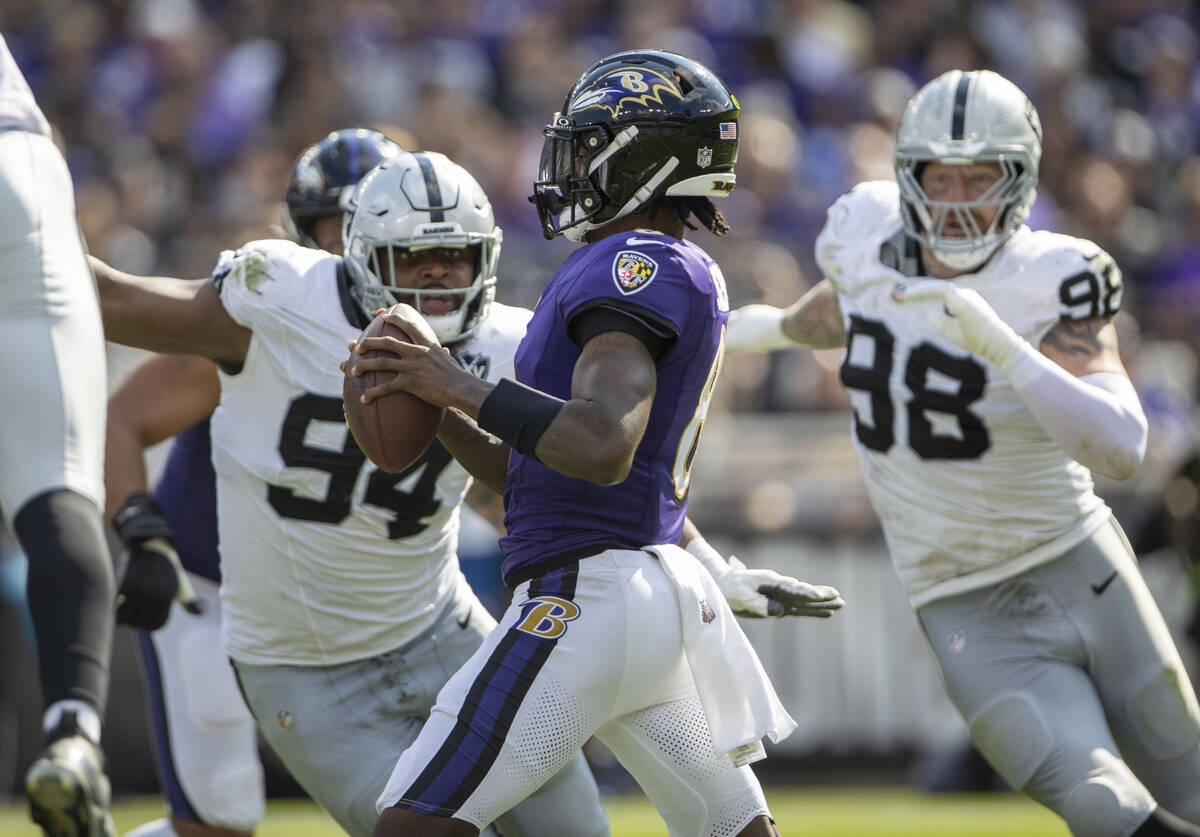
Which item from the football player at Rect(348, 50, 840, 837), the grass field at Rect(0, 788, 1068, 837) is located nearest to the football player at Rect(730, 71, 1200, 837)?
the football player at Rect(348, 50, 840, 837)

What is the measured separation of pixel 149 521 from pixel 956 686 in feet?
6.28

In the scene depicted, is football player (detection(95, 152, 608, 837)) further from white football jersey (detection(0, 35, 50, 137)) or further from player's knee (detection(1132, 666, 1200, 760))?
player's knee (detection(1132, 666, 1200, 760))

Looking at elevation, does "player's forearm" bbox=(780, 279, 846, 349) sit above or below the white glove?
above

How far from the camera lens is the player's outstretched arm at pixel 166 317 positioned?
144 inches

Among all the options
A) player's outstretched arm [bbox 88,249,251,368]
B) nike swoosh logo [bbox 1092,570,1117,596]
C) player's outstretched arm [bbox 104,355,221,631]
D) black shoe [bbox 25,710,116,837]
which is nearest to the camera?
black shoe [bbox 25,710,116,837]

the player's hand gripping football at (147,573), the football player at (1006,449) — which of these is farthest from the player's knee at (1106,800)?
the player's hand gripping football at (147,573)

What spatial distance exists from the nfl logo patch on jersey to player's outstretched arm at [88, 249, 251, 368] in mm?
1092

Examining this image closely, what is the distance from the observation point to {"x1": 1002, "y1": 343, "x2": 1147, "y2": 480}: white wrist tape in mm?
3676

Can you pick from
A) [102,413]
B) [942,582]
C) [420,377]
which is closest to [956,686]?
[942,582]

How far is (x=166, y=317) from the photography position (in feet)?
12.0

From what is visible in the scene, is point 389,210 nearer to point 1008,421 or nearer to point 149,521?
point 149,521

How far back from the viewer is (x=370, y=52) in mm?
10328

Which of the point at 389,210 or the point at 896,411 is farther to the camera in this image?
the point at 896,411

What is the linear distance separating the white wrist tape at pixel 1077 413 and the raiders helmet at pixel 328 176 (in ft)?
5.98
